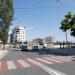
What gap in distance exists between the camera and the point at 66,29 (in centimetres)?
7438

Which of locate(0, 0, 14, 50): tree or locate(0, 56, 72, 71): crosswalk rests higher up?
locate(0, 0, 14, 50): tree

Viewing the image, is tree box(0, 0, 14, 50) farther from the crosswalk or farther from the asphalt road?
the asphalt road

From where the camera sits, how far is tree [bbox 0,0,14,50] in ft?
246

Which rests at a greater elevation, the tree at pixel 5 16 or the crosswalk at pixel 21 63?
the tree at pixel 5 16

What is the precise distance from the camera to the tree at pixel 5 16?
7506 centimetres

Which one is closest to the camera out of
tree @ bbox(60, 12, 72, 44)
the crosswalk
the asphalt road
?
the asphalt road

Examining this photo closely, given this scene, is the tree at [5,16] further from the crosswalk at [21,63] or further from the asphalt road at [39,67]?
the asphalt road at [39,67]

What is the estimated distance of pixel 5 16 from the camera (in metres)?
76.9

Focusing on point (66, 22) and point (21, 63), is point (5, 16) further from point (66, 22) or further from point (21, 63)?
point (21, 63)

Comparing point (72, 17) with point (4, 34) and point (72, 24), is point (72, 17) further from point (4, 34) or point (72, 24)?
point (4, 34)

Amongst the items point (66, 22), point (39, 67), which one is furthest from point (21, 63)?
point (66, 22)

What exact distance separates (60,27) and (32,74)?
6183 cm

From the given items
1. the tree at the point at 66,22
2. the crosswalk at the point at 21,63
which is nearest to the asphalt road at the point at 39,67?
the crosswalk at the point at 21,63

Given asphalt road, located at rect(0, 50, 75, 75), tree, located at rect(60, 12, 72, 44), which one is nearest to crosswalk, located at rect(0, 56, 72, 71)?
asphalt road, located at rect(0, 50, 75, 75)
